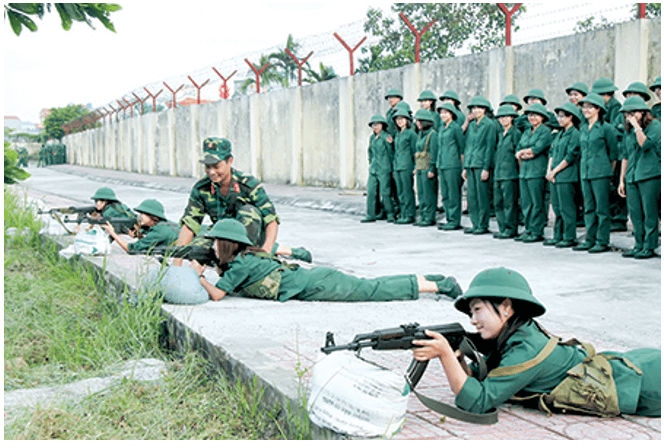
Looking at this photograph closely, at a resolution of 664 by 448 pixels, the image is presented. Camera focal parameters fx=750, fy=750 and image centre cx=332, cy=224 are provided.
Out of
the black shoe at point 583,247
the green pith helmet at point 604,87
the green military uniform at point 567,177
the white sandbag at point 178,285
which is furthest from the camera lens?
the green pith helmet at point 604,87

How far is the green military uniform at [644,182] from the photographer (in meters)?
7.47

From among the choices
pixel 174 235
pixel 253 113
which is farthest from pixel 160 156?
pixel 174 235

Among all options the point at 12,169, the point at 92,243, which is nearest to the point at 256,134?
the point at 92,243

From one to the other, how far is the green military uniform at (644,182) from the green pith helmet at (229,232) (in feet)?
14.5

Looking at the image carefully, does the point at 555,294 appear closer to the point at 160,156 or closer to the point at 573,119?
the point at 573,119

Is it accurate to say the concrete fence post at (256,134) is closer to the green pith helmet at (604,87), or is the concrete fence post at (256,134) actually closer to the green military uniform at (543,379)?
the green pith helmet at (604,87)

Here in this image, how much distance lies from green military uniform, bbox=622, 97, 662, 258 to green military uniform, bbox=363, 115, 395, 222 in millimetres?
4418

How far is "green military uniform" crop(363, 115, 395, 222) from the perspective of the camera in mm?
11672

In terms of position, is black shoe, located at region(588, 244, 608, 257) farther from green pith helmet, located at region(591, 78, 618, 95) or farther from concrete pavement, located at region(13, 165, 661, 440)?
green pith helmet, located at region(591, 78, 618, 95)

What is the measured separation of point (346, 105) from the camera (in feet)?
55.9

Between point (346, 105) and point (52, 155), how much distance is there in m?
40.5

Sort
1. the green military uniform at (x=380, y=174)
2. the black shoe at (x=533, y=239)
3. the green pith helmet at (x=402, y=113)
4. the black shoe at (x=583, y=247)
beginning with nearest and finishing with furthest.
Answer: the black shoe at (x=583, y=247), the black shoe at (x=533, y=239), the green pith helmet at (x=402, y=113), the green military uniform at (x=380, y=174)

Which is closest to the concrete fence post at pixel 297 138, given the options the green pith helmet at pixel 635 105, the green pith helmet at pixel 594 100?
the green pith helmet at pixel 594 100
